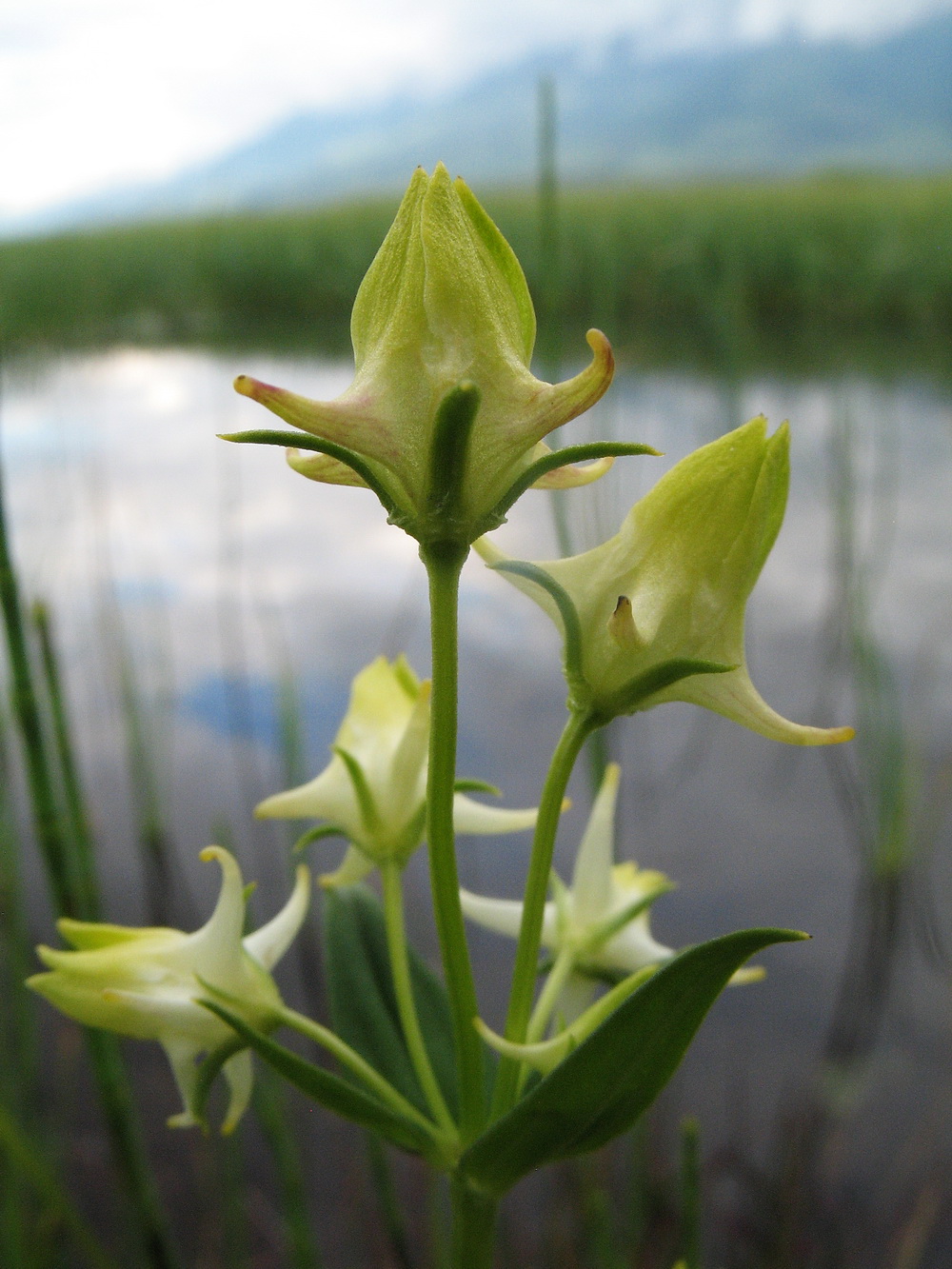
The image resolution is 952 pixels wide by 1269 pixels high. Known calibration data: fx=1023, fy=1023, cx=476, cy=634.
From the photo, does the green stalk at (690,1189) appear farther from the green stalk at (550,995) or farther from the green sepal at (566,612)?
the green sepal at (566,612)

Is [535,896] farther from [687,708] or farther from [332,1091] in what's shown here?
[687,708]

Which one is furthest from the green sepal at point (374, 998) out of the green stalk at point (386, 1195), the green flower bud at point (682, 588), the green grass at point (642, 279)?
the green grass at point (642, 279)

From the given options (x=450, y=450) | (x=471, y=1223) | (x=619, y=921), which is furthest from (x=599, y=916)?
(x=450, y=450)

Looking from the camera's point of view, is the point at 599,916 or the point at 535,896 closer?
the point at 535,896

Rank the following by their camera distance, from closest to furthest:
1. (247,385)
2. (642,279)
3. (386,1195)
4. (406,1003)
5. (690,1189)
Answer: (247,385), (406,1003), (690,1189), (386,1195), (642,279)

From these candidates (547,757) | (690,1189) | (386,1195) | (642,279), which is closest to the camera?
(690,1189)

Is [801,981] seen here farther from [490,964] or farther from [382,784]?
[382,784]

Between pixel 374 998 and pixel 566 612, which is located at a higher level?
pixel 566 612
